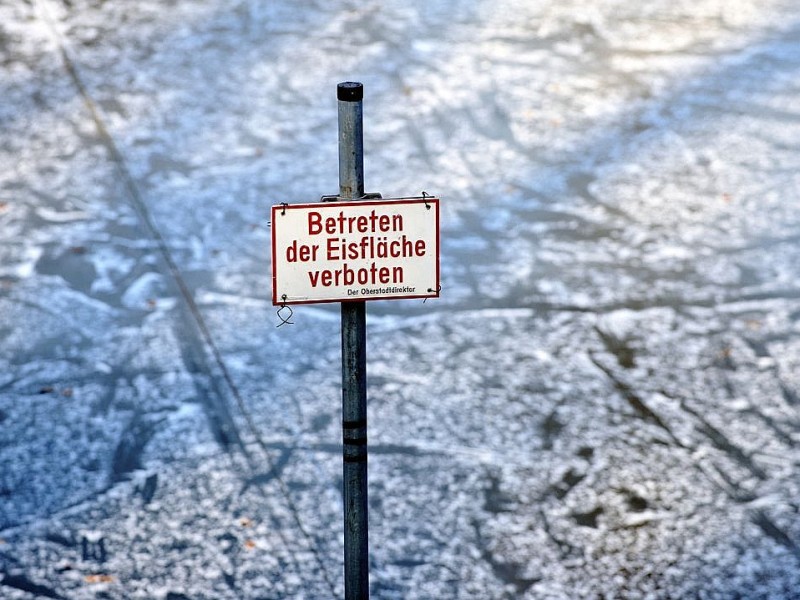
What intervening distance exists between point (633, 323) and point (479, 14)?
513 centimetres

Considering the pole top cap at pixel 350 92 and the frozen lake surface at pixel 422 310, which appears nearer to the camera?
the pole top cap at pixel 350 92

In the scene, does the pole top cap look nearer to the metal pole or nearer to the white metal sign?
the metal pole

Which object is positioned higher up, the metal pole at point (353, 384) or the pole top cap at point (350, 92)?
the pole top cap at point (350, 92)

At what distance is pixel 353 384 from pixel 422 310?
3.11m

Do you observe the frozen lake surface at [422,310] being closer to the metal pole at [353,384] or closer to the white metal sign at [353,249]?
the metal pole at [353,384]

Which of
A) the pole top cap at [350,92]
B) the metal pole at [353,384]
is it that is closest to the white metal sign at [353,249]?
the metal pole at [353,384]

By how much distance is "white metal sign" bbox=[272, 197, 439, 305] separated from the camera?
2.81 m

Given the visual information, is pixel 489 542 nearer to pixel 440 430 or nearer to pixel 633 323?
pixel 440 430

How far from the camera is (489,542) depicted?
4.31 m

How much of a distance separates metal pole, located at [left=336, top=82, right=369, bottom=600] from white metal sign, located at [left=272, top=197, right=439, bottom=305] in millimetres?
81

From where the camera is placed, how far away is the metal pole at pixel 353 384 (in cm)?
288

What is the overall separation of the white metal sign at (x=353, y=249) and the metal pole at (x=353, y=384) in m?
0.08

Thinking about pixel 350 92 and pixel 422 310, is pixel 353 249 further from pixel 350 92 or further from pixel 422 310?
pixel 422 310

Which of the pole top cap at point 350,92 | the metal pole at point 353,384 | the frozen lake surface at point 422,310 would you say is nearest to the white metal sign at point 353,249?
the metal pole at point 353,384
